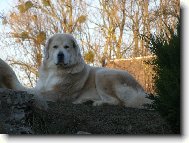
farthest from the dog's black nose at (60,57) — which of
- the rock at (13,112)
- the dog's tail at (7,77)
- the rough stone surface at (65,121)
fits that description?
the rock at (13,112)

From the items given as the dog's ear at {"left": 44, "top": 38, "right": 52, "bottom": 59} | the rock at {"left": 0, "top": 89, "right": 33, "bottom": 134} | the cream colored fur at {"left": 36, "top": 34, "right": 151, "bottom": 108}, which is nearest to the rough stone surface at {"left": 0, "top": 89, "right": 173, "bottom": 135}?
the rock at {"left": 0, "top": 89, "right": 33, "bottom": 134}

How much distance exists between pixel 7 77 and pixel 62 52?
0.97m

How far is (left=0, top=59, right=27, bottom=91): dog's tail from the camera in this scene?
338 centimetres

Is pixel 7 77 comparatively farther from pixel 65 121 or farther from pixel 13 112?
pixel 13 112

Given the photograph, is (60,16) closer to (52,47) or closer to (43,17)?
(43,17)

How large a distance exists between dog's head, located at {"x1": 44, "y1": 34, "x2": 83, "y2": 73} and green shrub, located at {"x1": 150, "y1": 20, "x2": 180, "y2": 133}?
1781 mm

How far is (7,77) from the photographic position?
3422 mm

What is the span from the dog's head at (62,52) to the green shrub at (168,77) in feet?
5.84

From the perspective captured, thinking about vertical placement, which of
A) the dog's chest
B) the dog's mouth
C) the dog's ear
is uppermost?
the dog's ear

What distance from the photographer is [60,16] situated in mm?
3689

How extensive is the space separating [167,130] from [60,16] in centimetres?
160

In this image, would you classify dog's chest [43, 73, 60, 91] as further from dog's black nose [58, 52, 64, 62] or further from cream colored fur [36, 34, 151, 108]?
dog's black nose [58, 52, 64, 62]

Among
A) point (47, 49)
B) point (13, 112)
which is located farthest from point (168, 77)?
point (47, 49)

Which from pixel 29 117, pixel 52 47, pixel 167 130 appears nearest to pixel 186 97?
pixel 167 130
